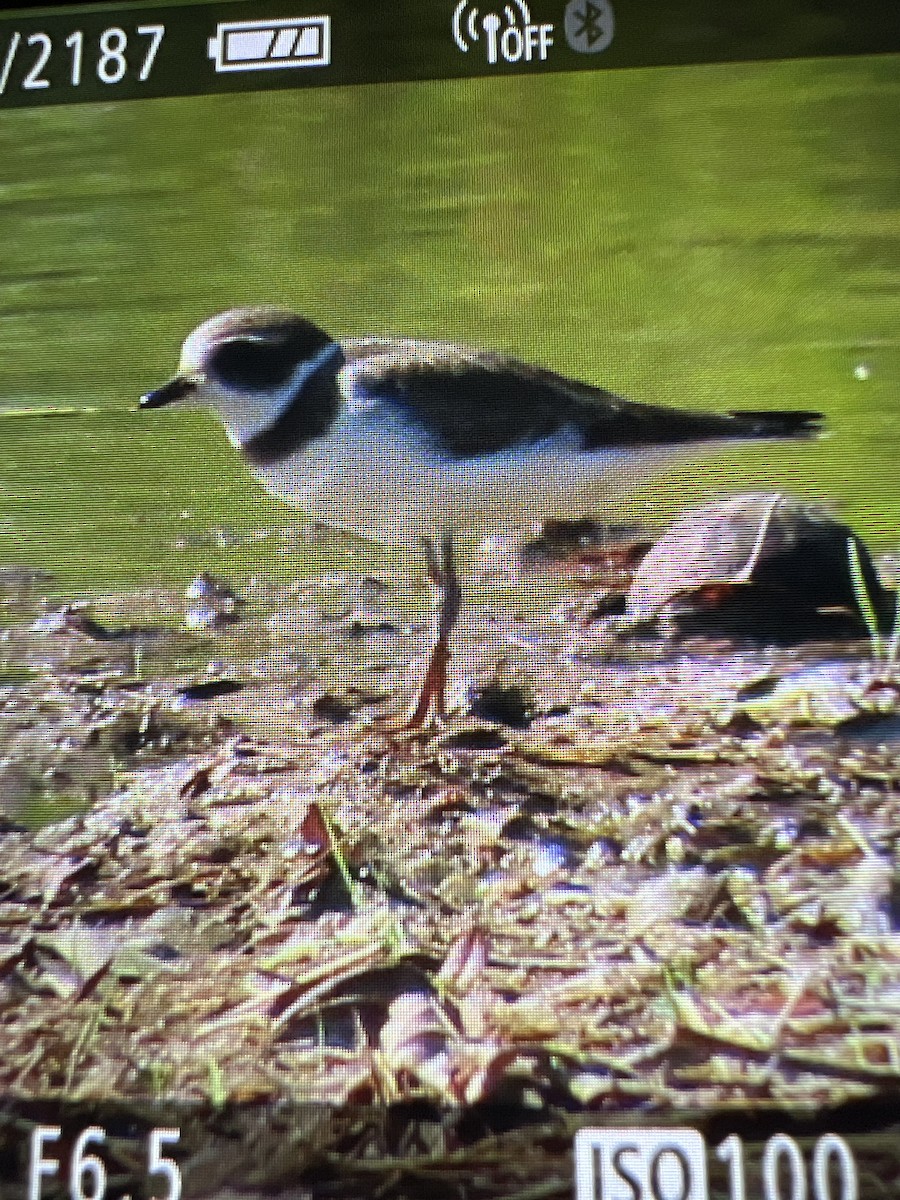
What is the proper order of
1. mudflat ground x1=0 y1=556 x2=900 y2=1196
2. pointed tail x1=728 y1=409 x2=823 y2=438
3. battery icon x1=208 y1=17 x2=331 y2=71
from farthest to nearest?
1. battery icon x1=208 y1=17 x2=331 y2=71
2. pointed tail x1=728 y1=409 x2=823 y2=438
3. mudflat ground x1=0 y1=556 x2=900 y2=1196

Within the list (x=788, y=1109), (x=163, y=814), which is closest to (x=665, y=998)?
(x=788, y=1109)

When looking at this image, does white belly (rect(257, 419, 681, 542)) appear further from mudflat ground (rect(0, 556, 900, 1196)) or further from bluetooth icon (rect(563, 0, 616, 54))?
bluetooth icon (rect(563, 0, 616, 54))

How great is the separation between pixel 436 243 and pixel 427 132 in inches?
4.4

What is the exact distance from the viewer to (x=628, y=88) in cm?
88

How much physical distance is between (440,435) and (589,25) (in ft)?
1.39

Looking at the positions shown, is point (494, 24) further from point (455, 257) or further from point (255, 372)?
point (255, 372)

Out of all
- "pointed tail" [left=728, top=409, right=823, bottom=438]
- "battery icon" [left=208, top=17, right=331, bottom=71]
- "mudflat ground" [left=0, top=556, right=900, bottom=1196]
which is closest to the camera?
"mudflat ground" [left=0, top=556, right=900, bottom=1196]

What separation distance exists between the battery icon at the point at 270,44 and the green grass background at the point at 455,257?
0.04m

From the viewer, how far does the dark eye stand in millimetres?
816

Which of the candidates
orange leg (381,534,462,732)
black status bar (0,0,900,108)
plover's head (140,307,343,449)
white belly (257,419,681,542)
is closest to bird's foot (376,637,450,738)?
orange leg (381,534,462,732)

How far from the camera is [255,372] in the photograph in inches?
32.4

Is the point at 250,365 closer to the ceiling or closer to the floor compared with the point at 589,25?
closer to the floor

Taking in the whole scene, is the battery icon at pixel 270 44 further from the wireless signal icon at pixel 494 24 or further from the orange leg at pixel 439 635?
the orange leg at pixel 439 635

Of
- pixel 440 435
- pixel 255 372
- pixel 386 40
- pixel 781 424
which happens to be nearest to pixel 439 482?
pixel 440 435
